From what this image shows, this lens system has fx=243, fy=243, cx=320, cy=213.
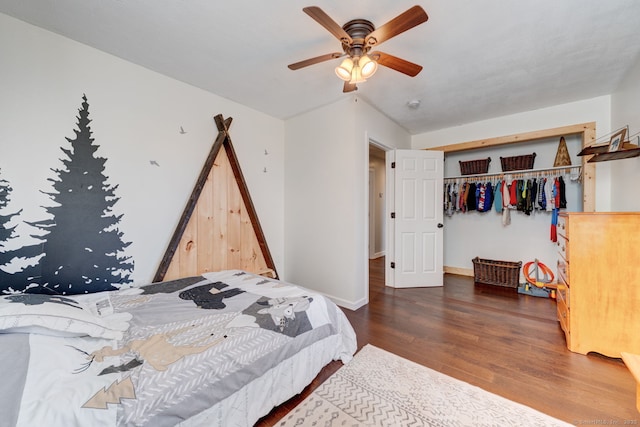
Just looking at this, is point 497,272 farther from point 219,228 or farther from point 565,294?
point 219,228

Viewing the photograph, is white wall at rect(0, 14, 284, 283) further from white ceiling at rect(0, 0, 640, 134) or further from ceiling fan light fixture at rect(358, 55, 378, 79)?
ceiling fan light fixture at rect(358, 55, 378, 79)

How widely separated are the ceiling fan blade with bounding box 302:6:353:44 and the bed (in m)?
1.74

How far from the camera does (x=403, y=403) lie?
1454mm

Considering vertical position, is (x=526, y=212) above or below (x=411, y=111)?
below

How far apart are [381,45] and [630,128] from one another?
2.60 metres

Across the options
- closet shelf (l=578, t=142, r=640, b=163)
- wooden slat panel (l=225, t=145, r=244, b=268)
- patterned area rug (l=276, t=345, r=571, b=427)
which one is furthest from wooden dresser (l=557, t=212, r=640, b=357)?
wooden slat panel (l=225, t=145, r=244, b=268)

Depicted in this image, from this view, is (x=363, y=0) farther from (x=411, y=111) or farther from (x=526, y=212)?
(x=526, y=212)

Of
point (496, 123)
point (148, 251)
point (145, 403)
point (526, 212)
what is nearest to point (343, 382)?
point (145, 403)

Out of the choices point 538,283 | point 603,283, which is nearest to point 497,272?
point 538,283

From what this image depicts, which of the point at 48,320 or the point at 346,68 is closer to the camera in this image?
the point at 48,320

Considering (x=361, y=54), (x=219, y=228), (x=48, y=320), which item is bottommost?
(x=48, y=320)

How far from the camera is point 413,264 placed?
3.69 m

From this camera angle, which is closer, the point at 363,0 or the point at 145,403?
the point at 145,403

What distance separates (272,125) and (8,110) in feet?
7.71
